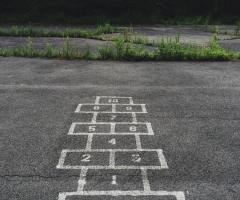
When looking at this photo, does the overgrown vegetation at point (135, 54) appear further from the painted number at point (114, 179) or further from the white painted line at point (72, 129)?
Result: the painted number at point (114, 179)

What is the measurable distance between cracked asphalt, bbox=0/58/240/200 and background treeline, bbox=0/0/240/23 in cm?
1302

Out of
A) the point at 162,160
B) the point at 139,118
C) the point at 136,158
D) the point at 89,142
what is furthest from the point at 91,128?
the point at 162,160

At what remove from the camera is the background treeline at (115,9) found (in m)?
26.4

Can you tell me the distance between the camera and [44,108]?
8.90 m

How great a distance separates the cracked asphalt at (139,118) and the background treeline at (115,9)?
513 inches

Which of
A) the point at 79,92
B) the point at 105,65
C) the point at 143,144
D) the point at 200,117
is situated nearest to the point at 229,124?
the point at 200,117

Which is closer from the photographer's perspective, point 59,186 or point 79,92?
point 59,186

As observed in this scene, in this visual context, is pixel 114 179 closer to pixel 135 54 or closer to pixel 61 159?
pixel 61 159

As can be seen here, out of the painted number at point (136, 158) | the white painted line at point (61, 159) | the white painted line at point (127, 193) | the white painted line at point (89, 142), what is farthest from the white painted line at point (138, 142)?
the white painted line at point (127, 193)

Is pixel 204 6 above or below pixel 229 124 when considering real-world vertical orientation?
above

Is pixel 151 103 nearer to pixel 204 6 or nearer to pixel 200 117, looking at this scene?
pixel 200 117

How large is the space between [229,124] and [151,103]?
1.98 metres

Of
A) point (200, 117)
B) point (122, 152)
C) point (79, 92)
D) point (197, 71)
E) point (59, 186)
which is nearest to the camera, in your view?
point (59, 186)

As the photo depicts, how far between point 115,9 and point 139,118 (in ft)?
67.8
